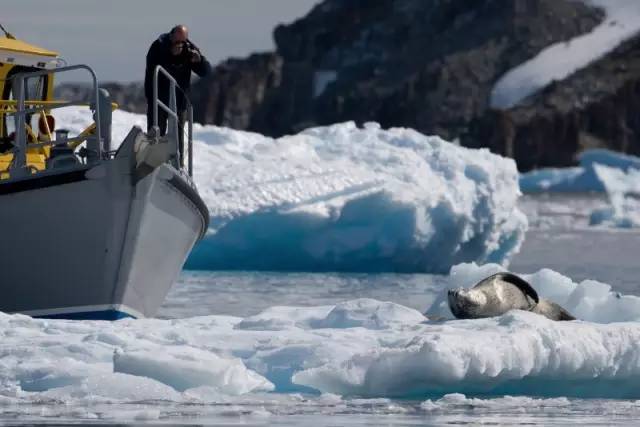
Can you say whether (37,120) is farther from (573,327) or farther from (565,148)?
(565,148)

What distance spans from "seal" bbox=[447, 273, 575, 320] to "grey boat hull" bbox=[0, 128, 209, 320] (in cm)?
290

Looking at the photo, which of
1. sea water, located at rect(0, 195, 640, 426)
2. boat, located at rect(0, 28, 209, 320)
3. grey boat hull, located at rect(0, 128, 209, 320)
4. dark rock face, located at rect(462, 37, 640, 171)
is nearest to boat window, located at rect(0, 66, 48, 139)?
boat, located at rect(0, 28, 209, 320)

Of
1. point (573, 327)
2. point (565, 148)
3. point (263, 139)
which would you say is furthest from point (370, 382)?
point (565, 148)

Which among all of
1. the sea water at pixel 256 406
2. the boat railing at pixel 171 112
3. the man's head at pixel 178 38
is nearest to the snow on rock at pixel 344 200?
the boat railing at pixel 171 112

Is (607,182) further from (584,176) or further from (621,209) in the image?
(621,209)

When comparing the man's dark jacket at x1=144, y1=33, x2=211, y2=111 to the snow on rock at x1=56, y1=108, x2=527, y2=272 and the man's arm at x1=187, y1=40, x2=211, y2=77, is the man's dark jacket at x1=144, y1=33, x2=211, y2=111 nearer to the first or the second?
the man's arm at x1=187, y1=40, x2=211, y2=77

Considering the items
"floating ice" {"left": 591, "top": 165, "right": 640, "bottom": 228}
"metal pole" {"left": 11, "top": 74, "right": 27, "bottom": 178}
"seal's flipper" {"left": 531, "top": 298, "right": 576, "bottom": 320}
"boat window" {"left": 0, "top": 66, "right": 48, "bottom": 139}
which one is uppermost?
"boat window" {"left": 0, "top": 66, "right": 48, "bottom": 139}

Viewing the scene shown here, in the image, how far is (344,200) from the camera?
85.6 ft

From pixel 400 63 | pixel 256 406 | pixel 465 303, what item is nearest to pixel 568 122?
pixel 400 63

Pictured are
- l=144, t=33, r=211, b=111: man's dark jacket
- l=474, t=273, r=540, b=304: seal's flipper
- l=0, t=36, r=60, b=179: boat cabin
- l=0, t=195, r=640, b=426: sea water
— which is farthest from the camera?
l=0, t=36, r=60, b=179: boat cabin

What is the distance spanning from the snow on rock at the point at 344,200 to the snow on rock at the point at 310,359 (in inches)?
522

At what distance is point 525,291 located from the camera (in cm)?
1402

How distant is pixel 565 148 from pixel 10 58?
394 feet

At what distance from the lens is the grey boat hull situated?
1434 centimetres
